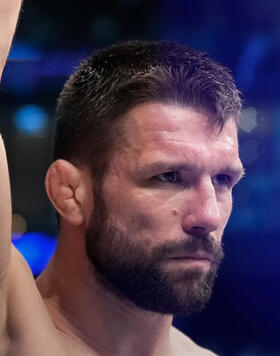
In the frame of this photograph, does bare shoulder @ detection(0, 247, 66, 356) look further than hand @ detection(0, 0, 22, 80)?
Yes

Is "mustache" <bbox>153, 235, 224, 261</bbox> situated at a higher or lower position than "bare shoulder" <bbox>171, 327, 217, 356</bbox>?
higher

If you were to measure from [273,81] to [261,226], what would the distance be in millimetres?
299

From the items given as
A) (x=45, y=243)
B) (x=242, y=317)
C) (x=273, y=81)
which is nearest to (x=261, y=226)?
(x=242, y=317)

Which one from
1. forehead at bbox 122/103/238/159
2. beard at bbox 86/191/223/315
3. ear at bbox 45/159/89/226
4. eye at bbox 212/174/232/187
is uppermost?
forehead at bbox 122/103/238/159

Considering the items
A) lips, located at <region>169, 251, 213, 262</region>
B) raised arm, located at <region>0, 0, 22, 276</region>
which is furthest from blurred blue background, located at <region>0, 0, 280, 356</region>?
raised arm, located at <region>0, 0, 22, 276</region>

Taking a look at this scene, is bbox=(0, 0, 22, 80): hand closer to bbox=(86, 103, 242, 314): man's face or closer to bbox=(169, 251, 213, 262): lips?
bbox=(86, 103, 242, 314): man's face

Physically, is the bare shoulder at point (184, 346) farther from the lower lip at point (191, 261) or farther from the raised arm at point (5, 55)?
the raised arm at point (5, 55)

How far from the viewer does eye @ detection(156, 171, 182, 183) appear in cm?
93

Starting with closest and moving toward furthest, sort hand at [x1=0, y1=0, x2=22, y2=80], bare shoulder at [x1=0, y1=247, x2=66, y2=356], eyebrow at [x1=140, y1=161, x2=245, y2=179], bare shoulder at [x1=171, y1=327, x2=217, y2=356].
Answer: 1. hand at [x1=0, y1=0, x2=22, y2=80]
2. bare shoulder at [x1=0, y1=247, x2=66, y2=356]
3. eyebrow at [x1=140, y1=161, x2=245, y2=179]
4. bare shoulder at [x1=171, y1=327, x2=217, y2=356]

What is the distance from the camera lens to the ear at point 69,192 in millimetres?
945

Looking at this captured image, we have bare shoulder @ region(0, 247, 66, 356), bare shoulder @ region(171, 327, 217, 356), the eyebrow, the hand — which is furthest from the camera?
bare shoulder @ region(171, 327, 217, 356)

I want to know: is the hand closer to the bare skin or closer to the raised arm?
the raised arm

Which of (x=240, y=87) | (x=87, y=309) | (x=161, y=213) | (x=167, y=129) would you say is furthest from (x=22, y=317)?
(x=240, y=87)

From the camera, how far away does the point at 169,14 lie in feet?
3.83
